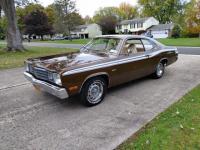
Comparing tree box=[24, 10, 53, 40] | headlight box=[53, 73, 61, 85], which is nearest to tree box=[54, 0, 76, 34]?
tree box=[24, 10, 53, 40]

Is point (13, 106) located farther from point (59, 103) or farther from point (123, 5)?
point (123, 5)

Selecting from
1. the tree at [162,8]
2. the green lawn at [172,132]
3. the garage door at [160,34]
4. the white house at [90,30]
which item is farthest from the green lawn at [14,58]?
the tree at [162,8]

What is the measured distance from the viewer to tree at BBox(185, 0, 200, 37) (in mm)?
42469

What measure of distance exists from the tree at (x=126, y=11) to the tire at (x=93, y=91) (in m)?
79.3

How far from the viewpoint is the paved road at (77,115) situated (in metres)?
3.37

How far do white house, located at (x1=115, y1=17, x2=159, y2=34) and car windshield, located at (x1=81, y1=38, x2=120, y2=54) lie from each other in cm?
5850

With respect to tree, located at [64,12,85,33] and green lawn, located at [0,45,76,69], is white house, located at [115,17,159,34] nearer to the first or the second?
tree, located at [64,12,85,33]

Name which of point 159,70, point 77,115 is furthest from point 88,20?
point 77,115

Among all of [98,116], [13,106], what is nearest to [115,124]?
[98,116]

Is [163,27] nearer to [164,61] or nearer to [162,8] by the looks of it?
[162,8]

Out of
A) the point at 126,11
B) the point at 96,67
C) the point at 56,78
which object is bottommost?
the point at 56,78

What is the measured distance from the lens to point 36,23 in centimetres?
5741

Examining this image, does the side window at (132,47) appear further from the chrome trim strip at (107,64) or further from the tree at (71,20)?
the tree at (71,20)

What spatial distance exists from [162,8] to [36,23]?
39.6 m
